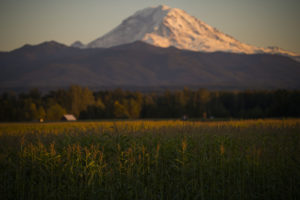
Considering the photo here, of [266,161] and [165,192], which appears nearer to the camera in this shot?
[165,192]

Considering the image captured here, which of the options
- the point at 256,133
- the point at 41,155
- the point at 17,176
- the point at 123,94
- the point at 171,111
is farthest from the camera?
the point at 123,94

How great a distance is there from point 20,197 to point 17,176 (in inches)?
47.2

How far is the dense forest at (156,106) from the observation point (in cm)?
7394

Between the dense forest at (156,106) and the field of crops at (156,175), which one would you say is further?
the dense forest at (156,106)

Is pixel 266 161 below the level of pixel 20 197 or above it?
above

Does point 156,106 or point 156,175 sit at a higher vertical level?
point 156,106

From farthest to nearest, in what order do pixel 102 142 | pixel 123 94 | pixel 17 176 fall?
1. pixel 123 94
2. pixel 102 142
3. pixel 17 176

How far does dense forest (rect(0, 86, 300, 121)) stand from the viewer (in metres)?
73.9

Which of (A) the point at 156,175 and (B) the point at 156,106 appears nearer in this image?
(A) the point at 156,175

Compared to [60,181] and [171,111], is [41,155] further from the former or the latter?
[171,111]

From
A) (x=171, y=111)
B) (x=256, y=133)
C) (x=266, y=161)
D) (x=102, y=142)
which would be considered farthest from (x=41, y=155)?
(x=171, y=111)

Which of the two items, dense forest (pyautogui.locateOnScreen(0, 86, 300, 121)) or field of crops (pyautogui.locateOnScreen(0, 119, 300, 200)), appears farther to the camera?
dense forest (pyautogui.locateOnScreen(0, 86, 300, 121))

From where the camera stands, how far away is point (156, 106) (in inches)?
3529

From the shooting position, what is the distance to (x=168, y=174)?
13.1 m
